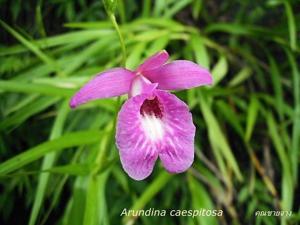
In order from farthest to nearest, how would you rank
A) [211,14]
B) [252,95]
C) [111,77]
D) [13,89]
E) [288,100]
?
[211,14] < [288,100] < [252,95] < [13,89] < [111,77]

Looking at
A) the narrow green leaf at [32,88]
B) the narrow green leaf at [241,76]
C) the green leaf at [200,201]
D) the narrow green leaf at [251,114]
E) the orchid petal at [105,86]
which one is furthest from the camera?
the narrow green leaf at [241,76]

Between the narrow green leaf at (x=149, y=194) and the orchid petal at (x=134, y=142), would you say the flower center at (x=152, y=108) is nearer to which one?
the orchid petal at (x=134, y=142)

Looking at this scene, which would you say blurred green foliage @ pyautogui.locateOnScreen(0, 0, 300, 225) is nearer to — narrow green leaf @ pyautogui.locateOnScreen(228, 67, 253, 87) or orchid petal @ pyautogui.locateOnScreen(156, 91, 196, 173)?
narrow green leaf @ pyautogui.locateOnScreen(228, 67, 253, 87)

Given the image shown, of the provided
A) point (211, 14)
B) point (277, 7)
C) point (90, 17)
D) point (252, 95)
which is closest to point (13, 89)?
point (90, 17)

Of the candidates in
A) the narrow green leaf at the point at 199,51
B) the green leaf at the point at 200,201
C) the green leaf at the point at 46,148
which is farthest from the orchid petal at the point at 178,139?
the narrow green leaf at the point at 199,51

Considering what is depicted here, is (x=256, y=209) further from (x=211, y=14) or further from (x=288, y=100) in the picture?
(x=211, y=14)
